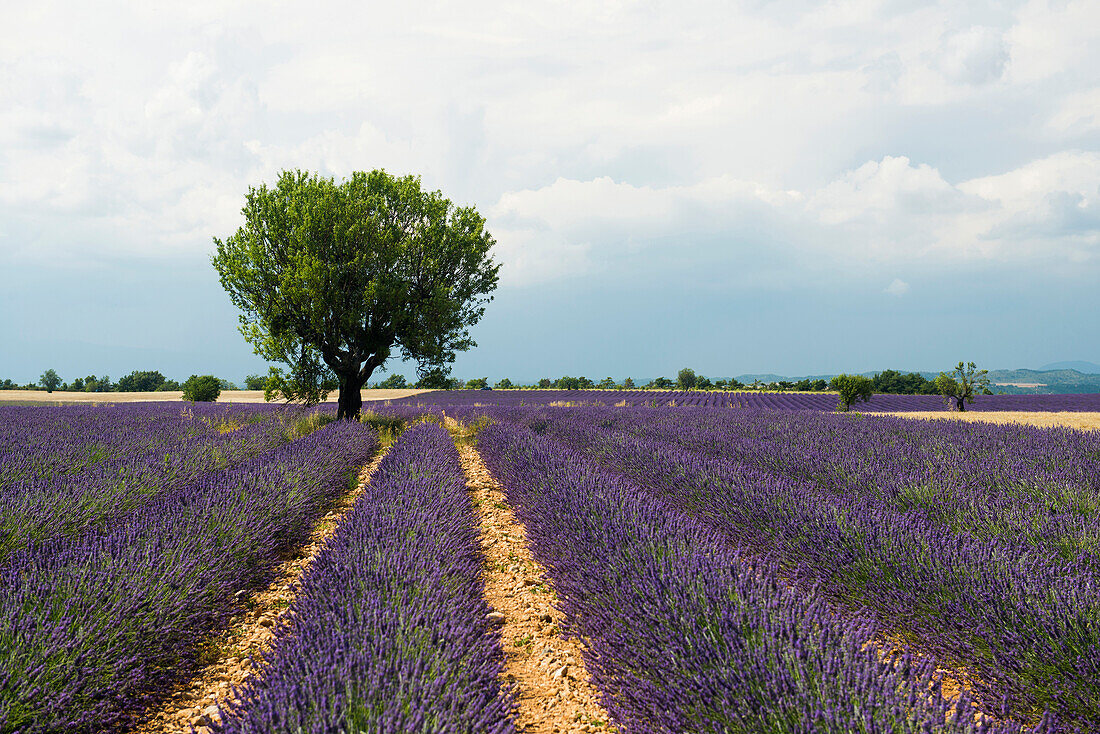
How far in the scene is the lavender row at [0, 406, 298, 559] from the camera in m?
3.79

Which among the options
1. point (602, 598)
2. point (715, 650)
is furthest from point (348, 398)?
point (715, 650)

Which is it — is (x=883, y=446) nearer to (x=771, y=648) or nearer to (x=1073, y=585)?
(x=1073, y=585)

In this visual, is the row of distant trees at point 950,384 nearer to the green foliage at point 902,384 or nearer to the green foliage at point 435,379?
the green foliage at point 435,379

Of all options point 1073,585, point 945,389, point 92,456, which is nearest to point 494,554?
point 1073,585

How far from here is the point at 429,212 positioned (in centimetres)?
1284

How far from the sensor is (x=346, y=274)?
11578 mm

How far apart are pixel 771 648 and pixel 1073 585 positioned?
185 cm

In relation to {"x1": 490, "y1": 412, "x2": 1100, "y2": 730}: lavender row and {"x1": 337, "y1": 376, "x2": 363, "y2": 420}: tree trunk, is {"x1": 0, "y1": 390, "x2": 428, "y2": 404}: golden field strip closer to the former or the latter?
{"x1": 337, "y1": 376, "x2": 363, "y2": 420}: tree trunk

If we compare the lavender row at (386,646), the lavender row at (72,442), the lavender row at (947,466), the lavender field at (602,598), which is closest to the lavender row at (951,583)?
the lavender field at (602,598)

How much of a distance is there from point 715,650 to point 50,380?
6254 cm

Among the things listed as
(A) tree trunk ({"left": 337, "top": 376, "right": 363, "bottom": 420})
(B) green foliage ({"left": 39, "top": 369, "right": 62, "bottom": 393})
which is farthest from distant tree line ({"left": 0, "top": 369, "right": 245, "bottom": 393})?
(A) tree trunk ({"left": 337, "top": 376, "right": 363, "bottom": 420})

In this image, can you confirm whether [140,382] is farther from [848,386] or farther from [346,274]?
[848,386]

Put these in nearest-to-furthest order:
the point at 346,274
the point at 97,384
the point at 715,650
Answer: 1. the point at 715,650
2. the point at 346,274
3. the point at 97,384

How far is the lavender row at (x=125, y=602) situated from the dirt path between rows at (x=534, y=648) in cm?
165
